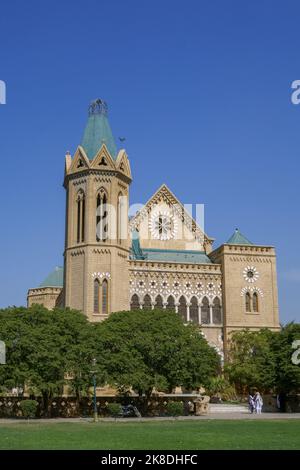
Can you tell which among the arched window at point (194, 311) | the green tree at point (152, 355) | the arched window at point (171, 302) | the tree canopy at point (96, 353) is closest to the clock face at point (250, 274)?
the arched window at point (194, 311)

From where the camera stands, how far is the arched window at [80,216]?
61469 mm

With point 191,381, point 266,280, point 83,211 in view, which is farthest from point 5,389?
point 266,280

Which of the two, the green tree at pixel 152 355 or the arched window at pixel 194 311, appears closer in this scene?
the green tree at pixel 152 355

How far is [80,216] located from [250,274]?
681 inches

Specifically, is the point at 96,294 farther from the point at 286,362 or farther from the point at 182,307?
the point at 286,362

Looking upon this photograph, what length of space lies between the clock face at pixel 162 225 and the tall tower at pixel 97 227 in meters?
6.29

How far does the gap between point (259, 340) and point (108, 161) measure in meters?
21.2

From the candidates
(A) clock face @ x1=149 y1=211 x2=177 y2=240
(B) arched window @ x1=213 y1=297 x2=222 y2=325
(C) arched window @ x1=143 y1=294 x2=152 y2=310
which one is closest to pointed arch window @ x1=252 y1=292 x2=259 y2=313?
(B) arched window @ x1=213 y1=297 x2=222 y2=325

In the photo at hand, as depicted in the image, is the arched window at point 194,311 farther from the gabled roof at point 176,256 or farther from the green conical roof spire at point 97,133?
the green conical roof spire at point 97,133

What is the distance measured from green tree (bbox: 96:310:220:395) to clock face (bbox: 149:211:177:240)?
22.3 metres

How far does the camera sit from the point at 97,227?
60969 mm

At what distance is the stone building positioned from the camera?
59969 millimetres

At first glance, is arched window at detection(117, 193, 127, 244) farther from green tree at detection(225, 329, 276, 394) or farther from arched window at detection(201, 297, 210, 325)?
green tree at detection(225, 329, 276, 394)

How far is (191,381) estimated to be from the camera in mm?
45000
